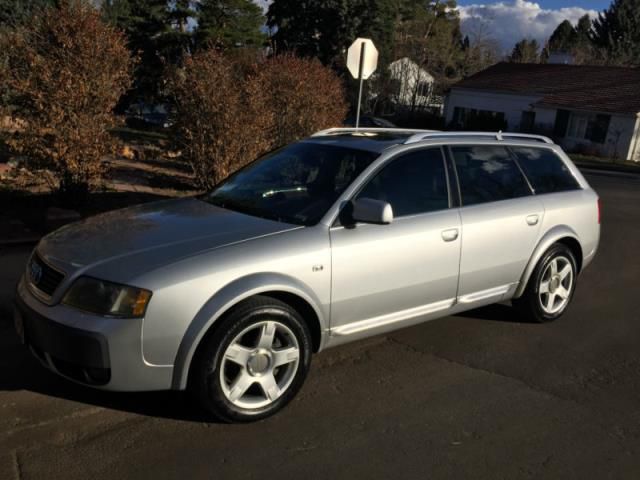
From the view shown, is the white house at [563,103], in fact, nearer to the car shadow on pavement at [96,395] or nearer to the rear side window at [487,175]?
the rear side window at [487,175]

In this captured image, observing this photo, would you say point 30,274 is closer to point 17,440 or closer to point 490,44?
point 17,440

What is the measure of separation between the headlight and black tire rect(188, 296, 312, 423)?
17.2 inches

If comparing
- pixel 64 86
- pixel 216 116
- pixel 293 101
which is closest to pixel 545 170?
pixel 216 116

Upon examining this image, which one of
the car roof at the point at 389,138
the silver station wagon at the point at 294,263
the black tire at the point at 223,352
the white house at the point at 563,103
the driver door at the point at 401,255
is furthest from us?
the white house at the point at 563,103

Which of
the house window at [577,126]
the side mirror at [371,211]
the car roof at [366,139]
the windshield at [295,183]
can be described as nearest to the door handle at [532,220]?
the car roof at [366,139]

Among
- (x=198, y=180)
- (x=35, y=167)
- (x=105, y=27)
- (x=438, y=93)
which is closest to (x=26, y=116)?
(x=35, y=167)

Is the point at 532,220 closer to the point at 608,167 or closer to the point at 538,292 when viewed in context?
the point at 538,292

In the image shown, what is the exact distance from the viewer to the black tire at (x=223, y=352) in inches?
134

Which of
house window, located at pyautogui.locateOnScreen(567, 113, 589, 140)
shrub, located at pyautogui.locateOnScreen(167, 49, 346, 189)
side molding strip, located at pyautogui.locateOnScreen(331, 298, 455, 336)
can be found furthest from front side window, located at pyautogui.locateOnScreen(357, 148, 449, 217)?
house window, located at pyautogui.locateOnScreen(567, 113, 589, 140)

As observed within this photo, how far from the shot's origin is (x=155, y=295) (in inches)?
126

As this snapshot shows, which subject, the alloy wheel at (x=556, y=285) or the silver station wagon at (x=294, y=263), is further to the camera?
the alloy wheel at (x=556, y=285)

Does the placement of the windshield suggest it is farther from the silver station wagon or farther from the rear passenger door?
the rear passenger door

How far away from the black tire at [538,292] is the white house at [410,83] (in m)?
39.4

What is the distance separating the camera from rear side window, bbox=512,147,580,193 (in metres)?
5.34
